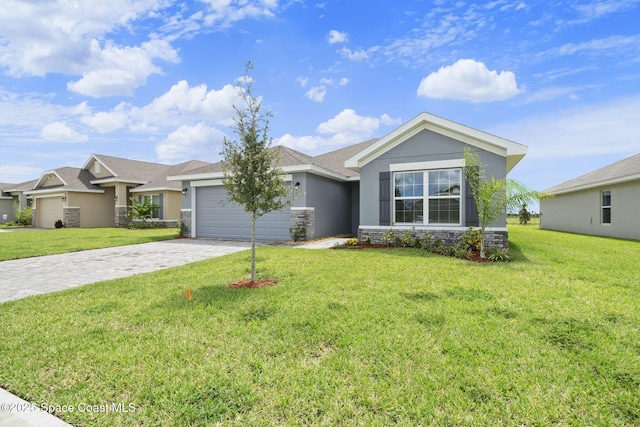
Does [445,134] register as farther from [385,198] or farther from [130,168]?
[130,168]

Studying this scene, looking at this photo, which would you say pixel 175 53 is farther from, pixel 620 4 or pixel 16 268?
pixel 620 4

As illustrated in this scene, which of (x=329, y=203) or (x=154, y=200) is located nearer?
(x=329, y=203)

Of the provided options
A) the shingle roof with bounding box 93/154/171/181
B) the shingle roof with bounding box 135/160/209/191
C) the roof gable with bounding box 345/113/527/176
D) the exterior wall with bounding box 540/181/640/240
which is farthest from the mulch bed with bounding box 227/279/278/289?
the shingle roof with bounding box 93/154/171/181

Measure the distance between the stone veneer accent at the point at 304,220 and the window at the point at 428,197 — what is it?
3.74 m

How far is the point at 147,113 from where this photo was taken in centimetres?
1580

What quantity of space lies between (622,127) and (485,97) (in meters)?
7.00

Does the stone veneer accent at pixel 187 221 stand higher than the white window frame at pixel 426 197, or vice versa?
the white window frame at pixel 426 197

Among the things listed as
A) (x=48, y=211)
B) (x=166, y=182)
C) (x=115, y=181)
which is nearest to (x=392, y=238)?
(x=166, y=182)

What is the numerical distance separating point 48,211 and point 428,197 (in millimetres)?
A: 28970

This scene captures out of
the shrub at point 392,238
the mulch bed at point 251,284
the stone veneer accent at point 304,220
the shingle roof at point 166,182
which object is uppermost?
the shingle roof at point 166,182

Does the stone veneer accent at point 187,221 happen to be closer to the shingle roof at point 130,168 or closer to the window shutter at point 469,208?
the shingle roof at point 130,168

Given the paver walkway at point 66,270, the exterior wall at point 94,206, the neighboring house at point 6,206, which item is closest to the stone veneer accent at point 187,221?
the paver walkway at point 66,270

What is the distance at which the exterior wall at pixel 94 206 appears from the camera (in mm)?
22938

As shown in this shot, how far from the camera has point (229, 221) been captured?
1470 cm
